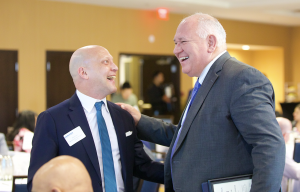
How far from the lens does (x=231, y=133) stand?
1.49 meters

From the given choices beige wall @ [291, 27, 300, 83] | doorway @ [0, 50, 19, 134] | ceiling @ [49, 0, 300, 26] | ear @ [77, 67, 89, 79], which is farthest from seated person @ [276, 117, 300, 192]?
beige wall @ [291, 27, 300, 83]

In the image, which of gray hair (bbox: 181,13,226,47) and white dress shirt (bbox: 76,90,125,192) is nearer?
gray hair (bbox: 181,13,226,47)

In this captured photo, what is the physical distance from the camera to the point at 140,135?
7.07ft

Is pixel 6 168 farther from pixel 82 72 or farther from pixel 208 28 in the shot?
pixel 208 28

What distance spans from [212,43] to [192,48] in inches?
4.0

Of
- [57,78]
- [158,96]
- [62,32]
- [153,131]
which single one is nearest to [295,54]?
[158,96]

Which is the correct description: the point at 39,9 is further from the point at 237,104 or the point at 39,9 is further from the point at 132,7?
the point at 237,104

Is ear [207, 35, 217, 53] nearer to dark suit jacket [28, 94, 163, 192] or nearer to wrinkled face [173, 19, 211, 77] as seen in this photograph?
wrinkled face [173, 19, 211, 77]

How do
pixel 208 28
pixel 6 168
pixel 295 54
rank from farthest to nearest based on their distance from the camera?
pixel 295 54, pixel 6 168, pixel 208 28

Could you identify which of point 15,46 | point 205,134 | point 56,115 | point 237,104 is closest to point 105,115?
point 56,115

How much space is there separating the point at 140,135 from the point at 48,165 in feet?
3.62

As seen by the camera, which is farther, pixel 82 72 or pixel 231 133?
pixel 82 72

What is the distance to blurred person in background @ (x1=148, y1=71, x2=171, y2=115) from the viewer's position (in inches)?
346

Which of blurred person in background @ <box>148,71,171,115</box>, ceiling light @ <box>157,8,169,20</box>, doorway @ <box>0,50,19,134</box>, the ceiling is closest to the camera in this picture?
doorway @ <box>0,50,19,134</box>
